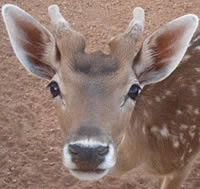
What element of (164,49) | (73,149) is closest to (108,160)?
(73,149)

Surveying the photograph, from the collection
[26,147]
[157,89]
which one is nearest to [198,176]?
[157,89]

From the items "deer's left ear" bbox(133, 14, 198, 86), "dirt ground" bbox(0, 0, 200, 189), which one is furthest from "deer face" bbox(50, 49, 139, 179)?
"dirt ground" bbox(0, 0, 200, 189)

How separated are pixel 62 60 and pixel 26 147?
207 centimetres

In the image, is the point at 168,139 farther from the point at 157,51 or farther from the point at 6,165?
the point at 6,165

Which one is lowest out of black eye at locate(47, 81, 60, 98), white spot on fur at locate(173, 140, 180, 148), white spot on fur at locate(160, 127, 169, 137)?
white spot on fur at locate(173, 140, 180, 148)

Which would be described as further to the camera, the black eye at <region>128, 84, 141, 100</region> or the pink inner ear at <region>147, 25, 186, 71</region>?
the pink inner ear at <region>147, 25, 186, 71</region>

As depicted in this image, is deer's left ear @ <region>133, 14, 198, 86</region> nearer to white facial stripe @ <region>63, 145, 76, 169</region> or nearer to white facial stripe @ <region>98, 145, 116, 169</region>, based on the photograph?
white facial stripe @ <region>98, 145, 116, 169</region>

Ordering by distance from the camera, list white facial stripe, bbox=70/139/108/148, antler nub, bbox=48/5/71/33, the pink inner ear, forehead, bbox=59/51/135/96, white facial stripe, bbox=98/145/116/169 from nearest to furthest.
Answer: white facial stripe, bbox=70/139/108/148 < white facial stripe, bbox=98/145/116/169 < forehead, bbox=59/51/135/96 < the pink inner ear < antler nub, bbox=48/5/71/33

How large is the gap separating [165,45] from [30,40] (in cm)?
107

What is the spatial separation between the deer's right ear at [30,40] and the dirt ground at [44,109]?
4.92 feet

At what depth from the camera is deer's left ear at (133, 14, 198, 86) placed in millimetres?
3182

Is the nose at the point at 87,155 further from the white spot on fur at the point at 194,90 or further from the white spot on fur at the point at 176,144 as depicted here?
the white spot on fur at the point at 194,90

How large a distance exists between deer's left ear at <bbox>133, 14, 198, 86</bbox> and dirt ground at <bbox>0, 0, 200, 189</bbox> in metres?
1.27

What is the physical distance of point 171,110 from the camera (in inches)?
153
